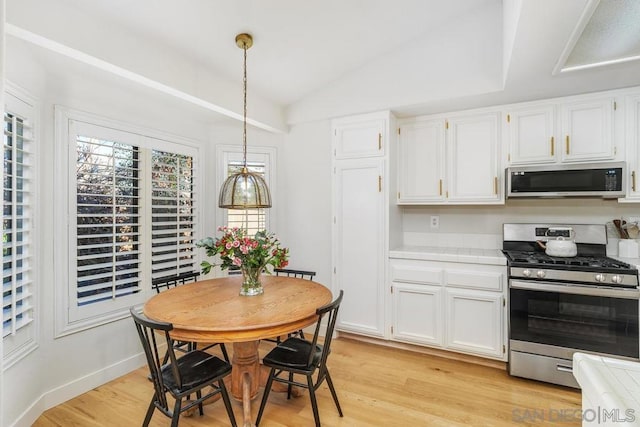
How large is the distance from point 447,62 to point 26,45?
3030mm

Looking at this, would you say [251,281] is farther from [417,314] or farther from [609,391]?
[609,391]

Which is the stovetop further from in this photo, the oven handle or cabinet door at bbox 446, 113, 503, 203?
cabinet door at bbox 446, 113, 503, 203

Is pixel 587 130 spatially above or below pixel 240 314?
above

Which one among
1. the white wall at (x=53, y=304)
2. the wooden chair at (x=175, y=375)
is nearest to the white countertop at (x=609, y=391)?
the wooden chair at (x=175, y=375)

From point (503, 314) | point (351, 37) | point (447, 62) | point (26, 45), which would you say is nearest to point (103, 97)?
point (26, 45)

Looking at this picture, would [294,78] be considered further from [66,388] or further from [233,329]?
[66,388]

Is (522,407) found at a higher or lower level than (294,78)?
lower

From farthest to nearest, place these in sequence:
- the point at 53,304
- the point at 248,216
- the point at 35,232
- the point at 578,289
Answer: the point at 248,216
the point at 578,289
the point at 53,304
the point at 35,232

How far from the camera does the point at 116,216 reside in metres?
2.61

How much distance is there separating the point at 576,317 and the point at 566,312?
0.07m

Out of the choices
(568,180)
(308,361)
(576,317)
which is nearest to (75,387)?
(308,361)

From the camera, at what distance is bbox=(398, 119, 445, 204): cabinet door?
3248mm

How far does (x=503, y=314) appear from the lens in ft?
9.02

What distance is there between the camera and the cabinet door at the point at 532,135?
283cm
